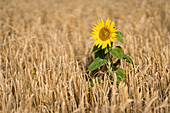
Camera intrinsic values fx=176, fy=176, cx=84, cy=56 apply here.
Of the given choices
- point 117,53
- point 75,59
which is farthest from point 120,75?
point 75,59

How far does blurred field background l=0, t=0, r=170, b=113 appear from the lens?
1.52 m

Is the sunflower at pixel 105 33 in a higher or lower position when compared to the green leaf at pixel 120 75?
higher

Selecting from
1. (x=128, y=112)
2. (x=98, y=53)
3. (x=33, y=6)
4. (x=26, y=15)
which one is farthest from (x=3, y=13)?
(x=128, y=112)

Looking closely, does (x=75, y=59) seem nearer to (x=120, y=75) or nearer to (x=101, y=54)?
(x=101, y=54)

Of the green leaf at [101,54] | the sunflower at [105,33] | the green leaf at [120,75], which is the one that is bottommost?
the green leaf at [120,75]

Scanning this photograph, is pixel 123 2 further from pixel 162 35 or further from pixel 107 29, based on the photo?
pixel 107 29

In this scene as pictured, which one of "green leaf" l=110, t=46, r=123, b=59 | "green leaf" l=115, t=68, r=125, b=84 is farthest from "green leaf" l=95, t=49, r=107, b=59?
"green leaf" l=115, t=68, r=125, b=84

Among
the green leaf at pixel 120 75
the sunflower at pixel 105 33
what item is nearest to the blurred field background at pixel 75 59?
the green leaf at pixel 120 75

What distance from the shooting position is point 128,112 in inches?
56.4

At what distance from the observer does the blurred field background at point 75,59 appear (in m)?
1.52

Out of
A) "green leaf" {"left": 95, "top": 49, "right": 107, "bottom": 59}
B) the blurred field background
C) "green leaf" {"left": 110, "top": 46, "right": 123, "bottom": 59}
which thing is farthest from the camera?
"green leaf" {"left": 95, "top": 49, "right": 107, "bottom": 59}

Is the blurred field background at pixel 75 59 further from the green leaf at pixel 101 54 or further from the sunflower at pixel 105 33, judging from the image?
the sunflower at pixel 105 33

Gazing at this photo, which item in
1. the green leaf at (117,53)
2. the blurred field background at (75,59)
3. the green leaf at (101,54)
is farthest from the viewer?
the green leaf at (101,54)

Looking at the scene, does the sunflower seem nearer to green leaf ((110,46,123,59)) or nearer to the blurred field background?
green leaf ((110,46,123,59))
